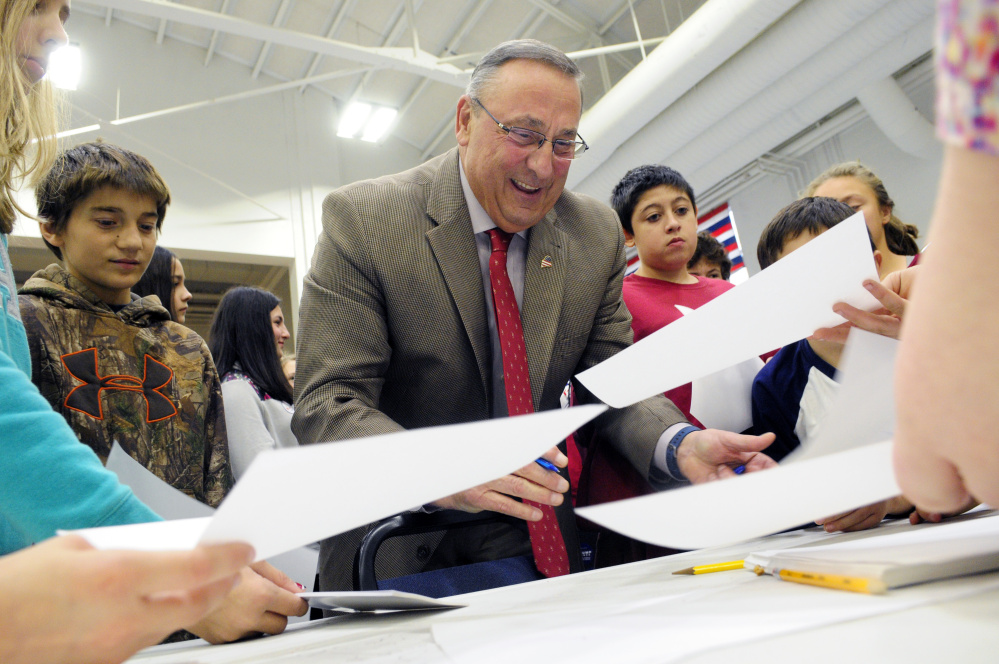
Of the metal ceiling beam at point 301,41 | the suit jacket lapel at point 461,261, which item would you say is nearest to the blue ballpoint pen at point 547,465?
the suit jacket lapel at point 461,261

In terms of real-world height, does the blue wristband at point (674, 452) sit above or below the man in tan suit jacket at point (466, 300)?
below

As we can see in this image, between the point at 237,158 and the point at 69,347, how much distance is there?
5.76 meters

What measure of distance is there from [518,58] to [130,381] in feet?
3.52

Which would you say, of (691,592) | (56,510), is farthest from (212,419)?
(691,592)

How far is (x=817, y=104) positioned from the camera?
4.66 m

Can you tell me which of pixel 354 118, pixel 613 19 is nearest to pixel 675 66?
pixel 613 19

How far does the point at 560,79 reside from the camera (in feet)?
4.63

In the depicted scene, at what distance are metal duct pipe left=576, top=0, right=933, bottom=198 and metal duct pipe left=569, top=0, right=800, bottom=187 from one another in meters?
0.14

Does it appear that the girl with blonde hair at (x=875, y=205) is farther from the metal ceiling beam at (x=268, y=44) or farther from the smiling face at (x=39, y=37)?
the metal ceiling beam at (x=268, y=44)

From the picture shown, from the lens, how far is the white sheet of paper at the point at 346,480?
36 cm

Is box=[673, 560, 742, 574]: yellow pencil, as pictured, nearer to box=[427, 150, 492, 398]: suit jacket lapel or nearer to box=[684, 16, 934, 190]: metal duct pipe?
box=[427, 150, 492, 398]: suit jacket lapel

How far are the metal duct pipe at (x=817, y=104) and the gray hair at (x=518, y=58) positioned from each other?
11.0ft

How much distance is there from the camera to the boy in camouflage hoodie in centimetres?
140

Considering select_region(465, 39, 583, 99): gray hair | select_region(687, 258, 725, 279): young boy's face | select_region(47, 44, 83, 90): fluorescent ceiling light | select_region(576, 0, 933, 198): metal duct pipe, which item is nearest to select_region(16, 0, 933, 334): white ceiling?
select_region(576, 0, 933, 198): metal duct pipe
